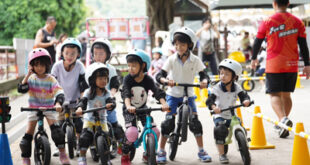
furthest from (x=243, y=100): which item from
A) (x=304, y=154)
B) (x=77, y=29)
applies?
(x=77, y=29)

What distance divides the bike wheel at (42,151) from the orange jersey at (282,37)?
12.4ft

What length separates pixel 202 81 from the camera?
707cm

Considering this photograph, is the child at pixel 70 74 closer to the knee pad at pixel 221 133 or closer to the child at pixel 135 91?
the child at pixel 135 91

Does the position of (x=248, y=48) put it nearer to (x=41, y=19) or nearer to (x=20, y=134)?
(x=20, y=134)

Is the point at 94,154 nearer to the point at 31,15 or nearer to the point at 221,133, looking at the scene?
the point at 221,133

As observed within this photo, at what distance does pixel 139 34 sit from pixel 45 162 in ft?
40.5

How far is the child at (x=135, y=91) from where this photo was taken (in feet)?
22.0

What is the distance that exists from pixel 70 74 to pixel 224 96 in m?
2.25

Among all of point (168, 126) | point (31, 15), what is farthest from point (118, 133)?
point (31, 15)

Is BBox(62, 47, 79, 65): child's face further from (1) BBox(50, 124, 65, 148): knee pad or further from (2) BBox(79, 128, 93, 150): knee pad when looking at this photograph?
(2) BBox(79, 128, 93, 150): knee pad

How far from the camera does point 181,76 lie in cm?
733

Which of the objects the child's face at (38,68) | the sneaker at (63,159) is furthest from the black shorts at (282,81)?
the child's face at (38,68)

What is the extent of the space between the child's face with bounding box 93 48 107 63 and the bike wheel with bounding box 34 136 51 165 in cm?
169

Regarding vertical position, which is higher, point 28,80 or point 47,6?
point 47,6
